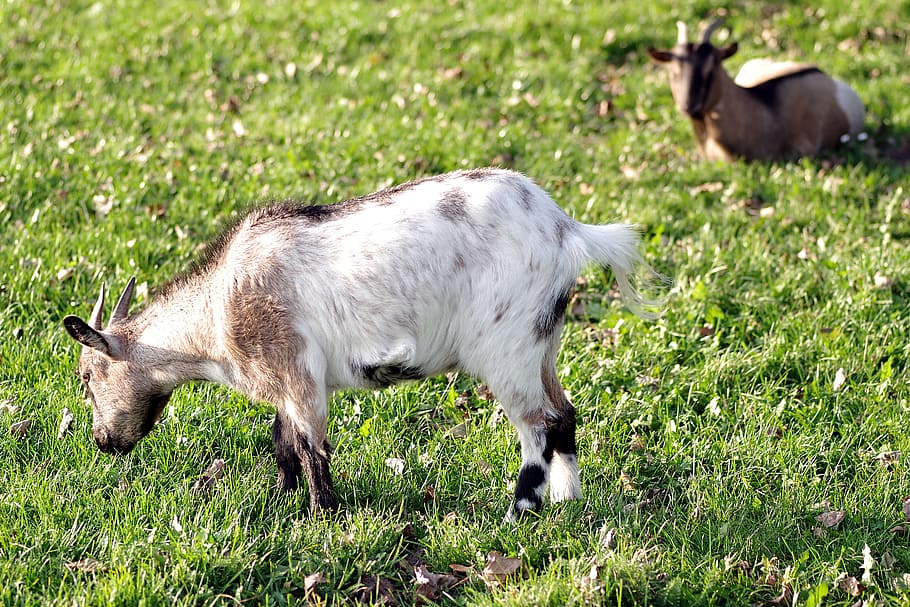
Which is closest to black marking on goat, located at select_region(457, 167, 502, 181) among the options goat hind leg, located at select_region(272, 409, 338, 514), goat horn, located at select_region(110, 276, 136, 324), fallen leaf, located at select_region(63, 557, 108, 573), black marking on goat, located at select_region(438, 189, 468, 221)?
black marking on goat, located at select_region(438, 189, 468, 221)

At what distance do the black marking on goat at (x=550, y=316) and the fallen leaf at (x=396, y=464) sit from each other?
105 centimetres

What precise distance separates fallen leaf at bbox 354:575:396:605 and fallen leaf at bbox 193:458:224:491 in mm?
949

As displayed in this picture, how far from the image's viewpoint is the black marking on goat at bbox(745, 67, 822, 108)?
8484mm

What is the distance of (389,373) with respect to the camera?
13.7 ft

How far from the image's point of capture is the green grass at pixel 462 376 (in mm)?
4070

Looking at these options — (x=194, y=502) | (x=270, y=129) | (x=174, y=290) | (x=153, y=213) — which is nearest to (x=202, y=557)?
(x=194, y=502)

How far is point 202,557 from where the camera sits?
12.8 ft

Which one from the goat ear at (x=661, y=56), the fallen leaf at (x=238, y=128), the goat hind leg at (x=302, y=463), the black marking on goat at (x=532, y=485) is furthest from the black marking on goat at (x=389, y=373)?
the goat ear at (x=661, y=56)

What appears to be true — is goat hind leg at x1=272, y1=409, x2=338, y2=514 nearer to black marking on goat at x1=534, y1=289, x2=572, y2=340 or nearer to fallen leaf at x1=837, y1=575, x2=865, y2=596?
black marking on goat at x1=534, y1=289, x2=572, y2=340

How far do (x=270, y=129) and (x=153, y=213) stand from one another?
166 cm

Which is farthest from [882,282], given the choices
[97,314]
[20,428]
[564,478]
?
[20,428]

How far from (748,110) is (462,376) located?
13.3 ft

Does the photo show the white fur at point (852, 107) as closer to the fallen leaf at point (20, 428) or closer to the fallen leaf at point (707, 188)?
the fallen leaf at point (707, 188)

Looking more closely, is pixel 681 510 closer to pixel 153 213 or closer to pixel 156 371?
pixel 156 371
